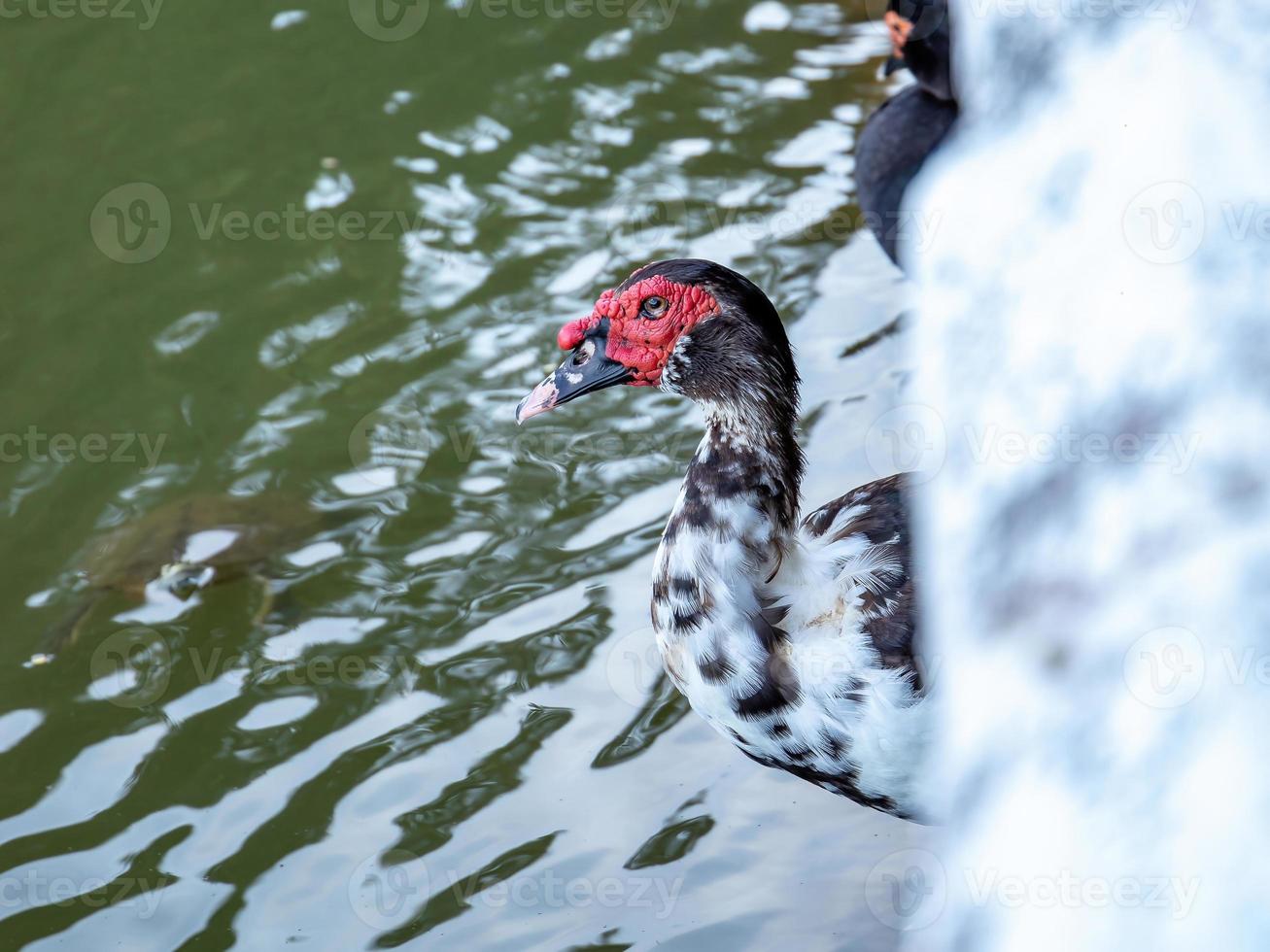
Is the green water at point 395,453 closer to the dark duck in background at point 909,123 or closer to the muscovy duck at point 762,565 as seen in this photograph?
the dark duck in background at point 909,123

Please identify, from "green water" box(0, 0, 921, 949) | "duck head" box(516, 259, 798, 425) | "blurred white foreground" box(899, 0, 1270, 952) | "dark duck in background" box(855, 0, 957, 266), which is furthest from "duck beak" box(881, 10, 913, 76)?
"blurred white foreground" box(899, 0, 1270, 952)

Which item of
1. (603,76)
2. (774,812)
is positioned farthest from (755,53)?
(774,812)

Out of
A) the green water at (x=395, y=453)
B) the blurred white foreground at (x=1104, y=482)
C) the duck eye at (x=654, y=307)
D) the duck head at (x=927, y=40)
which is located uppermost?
the blurred white foreground at (x=1104, y=482)

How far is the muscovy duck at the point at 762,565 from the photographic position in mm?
2430

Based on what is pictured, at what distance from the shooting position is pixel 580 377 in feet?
9.42

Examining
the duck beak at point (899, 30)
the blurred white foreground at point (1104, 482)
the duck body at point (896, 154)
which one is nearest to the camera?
the blurred white foreground at point (1104, 482)

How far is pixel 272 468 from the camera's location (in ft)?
13.5

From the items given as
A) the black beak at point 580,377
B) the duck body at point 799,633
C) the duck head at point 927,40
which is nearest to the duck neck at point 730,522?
the duck body at point 799,633

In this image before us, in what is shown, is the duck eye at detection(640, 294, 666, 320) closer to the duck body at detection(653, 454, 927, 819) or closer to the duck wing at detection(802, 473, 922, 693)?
the duck body at detection(653, 454, 927, 819)

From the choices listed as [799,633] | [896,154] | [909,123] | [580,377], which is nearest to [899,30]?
[909,123]

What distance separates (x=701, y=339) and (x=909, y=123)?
7.24 ft

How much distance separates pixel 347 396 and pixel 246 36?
8.08 ft

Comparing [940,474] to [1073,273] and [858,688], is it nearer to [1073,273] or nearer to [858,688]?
[1073,273]

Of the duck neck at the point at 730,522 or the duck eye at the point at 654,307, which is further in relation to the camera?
the duck eye at the point at 654,307
